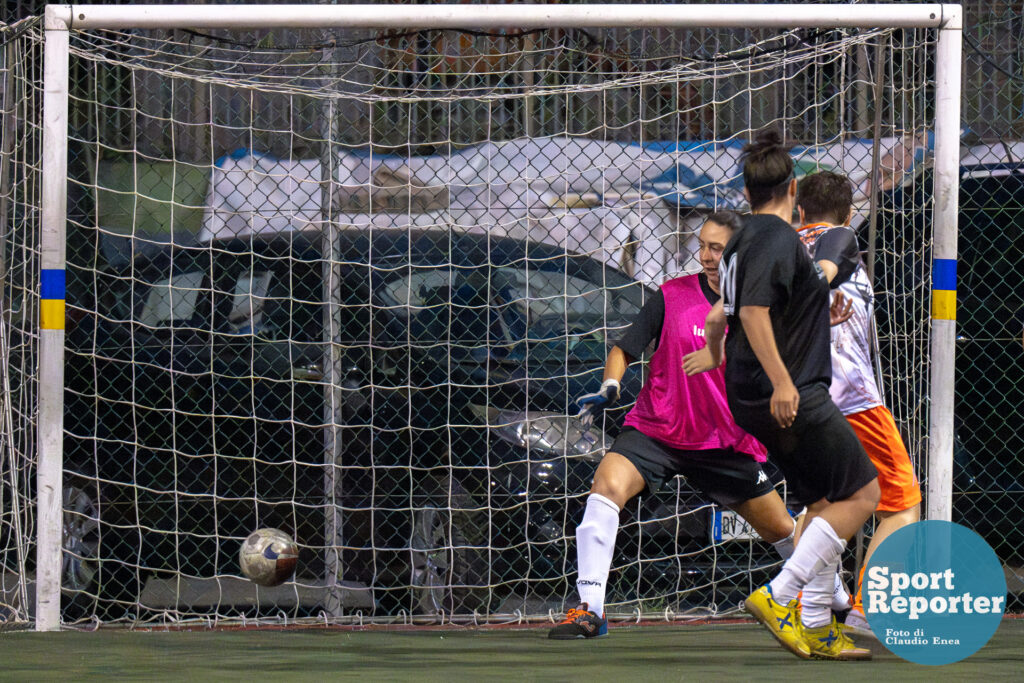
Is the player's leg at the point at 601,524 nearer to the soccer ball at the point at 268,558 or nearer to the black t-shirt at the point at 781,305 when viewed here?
the black t-shirt at the point at 781,305

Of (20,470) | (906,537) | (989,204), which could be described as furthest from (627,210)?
(20,470)

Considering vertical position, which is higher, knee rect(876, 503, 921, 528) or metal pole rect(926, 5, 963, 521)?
metal pole rect(926, 5, 963, 521)

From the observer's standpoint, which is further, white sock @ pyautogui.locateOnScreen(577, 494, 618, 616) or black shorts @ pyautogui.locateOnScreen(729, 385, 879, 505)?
white sock @ pyautogui.locateOnScreen(577, 494, 618, 616)

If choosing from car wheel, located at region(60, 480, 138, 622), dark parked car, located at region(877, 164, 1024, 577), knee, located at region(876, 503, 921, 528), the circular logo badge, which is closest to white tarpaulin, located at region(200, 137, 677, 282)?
dark parked car, located at region(877, 164, 1024, 577)

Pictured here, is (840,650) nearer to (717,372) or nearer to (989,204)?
(717,372)

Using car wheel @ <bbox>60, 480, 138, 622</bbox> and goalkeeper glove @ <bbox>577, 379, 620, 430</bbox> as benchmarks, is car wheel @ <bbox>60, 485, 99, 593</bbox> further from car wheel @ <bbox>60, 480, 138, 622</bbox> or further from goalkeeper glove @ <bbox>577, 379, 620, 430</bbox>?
goalkeeper glove @ <bbox>577, 379, 620, 430</bbox>

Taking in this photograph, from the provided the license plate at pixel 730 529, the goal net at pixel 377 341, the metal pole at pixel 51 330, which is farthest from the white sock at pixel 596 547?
the metal pole at pixel 51 330

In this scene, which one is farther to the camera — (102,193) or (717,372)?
(102,193)

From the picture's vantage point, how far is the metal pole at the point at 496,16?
6059 millimetres

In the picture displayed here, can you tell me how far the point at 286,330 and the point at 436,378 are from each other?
78cm

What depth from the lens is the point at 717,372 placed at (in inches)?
222

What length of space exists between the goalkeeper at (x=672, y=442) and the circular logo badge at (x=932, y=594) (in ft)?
1.83

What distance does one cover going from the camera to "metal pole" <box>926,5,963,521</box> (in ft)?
20.3

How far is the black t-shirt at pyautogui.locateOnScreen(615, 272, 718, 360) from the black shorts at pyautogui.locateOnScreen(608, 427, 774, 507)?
0.35m
